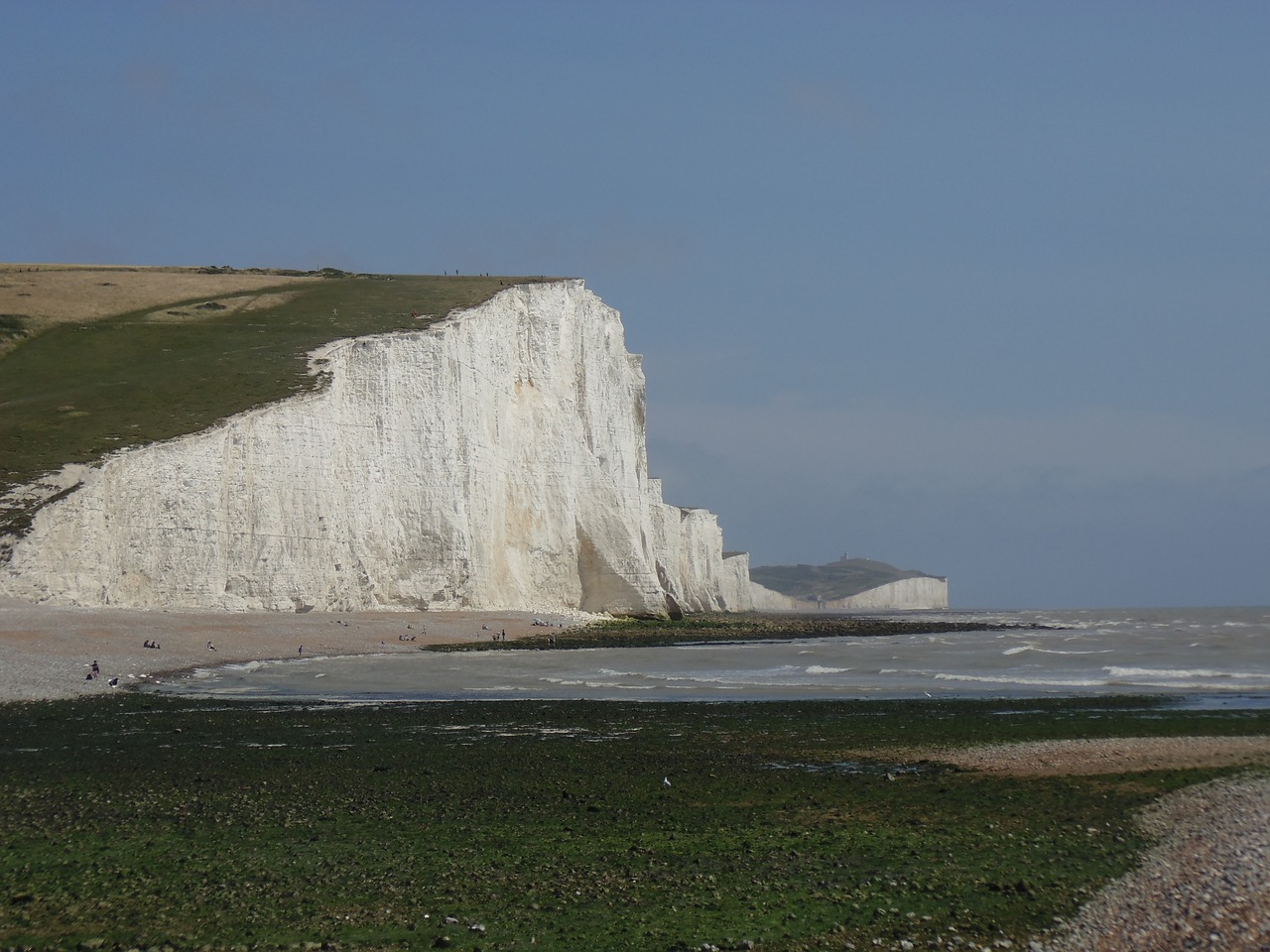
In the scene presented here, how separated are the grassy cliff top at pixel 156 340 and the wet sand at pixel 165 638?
4665 mm

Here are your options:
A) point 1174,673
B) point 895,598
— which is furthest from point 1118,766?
point 895,598

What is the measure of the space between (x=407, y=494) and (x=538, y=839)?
3742 cm

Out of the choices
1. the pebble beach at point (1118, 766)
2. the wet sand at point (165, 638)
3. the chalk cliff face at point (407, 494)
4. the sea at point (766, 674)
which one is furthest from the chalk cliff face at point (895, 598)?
the pebble beach at point (1118, 766)

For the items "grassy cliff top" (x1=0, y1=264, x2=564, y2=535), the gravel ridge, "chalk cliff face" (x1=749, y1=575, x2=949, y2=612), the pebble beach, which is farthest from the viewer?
"chalk cliff face" (x1=749, y1=575, x2=949, y2=612)

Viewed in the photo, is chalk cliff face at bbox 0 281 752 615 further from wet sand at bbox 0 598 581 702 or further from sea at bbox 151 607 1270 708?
sea at bbox 151 607 1270 708

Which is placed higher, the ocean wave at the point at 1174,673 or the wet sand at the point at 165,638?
the wet sand at the point at 165,638

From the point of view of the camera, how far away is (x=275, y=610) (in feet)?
129

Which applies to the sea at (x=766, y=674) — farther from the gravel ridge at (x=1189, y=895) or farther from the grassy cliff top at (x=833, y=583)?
the grassy cliff top at (x=833, y=583)

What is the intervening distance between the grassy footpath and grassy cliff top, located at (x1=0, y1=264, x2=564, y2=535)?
2473 centimetres

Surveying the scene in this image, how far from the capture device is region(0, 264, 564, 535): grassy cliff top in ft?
126

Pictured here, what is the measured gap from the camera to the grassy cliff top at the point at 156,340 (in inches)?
1516

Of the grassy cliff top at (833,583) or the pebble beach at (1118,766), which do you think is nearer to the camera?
the pebble beach at (1118,766)

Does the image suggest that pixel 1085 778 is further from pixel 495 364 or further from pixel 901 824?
pixel 495 364

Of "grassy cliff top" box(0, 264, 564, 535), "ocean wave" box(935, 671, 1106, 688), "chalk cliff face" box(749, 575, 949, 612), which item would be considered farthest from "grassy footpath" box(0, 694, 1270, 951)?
"chalk cliff face" box(749, 575, 949, 612)
